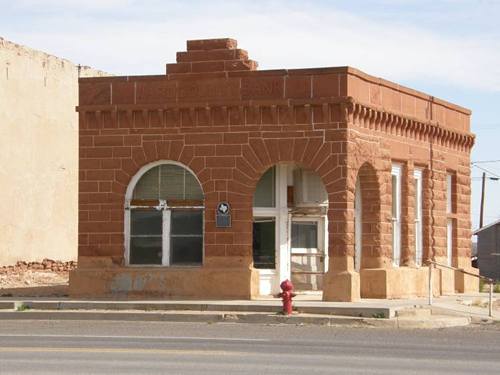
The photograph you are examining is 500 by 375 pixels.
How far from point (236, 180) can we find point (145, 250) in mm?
2855

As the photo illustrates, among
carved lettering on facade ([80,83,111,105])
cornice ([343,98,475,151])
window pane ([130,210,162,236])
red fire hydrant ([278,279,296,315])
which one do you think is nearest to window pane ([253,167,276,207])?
window pane ([130,210,162,236])

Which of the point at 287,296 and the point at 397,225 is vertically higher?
the point at 397,225

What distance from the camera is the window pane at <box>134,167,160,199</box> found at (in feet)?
97.8

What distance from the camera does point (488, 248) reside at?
7219 centimetres

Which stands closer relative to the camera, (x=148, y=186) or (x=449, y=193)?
(x=148, y=186)

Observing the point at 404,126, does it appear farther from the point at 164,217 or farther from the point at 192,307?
the point at 192,307

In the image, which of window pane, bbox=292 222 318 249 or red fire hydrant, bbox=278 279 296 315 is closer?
red fire hydrant, bbox=278 279 296 315

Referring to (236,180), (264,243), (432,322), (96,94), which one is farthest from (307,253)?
(96,94)

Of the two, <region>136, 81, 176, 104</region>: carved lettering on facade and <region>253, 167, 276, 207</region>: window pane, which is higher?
<region>136, 81, 176, 104</region>: carved lettering on facade

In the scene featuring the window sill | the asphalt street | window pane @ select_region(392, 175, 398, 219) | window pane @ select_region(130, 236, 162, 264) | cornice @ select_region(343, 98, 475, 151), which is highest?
cornice @ select_region(343, 98, 475, 151)

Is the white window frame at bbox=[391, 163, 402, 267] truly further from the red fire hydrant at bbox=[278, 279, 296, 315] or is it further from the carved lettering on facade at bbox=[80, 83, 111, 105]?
the carved lettering on facade at bbox=[80, 83, 111, 105]

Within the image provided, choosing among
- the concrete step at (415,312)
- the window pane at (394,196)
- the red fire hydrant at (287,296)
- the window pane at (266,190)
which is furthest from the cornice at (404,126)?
the red fire hydrant at (287,296)

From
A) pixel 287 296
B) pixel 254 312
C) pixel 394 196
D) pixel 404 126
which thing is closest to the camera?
pixel 287 296

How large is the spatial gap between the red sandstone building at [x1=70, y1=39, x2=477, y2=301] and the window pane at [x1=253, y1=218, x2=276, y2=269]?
0.9 inches
